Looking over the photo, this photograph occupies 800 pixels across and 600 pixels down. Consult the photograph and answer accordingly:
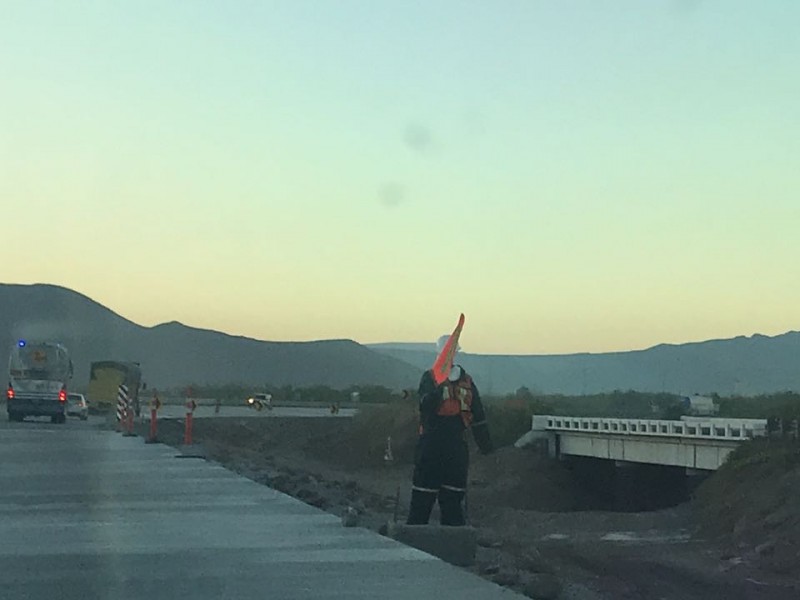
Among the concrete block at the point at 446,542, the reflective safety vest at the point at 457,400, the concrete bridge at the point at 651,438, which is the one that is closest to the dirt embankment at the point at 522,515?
the concrete block at the point at 446,542

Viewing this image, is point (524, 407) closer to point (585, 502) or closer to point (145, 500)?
point (585, 502)

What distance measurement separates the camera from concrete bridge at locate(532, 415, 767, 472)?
1681 inches

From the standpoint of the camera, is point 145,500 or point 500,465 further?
point 500,465

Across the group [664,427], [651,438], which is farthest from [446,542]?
[651,438]

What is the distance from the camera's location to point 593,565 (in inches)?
915

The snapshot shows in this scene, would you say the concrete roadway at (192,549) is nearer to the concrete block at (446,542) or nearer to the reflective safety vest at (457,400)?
the concrete block at (446,542)

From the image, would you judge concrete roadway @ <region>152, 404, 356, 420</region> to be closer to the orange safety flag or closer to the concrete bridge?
the concrete bridge

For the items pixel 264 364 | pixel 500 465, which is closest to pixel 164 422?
pixel 500 465

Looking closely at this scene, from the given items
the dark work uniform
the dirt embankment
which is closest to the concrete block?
the dirt embankment

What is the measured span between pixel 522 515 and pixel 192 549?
1266 inches

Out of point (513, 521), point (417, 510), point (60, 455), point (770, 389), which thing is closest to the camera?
point (417, 510)

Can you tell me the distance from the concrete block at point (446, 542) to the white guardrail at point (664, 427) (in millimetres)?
30147

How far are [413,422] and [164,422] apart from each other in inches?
672

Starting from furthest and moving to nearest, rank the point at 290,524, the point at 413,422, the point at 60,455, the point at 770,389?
the point at 770,389
the point at 413,422
the point at 60,455
the point at 290,524
